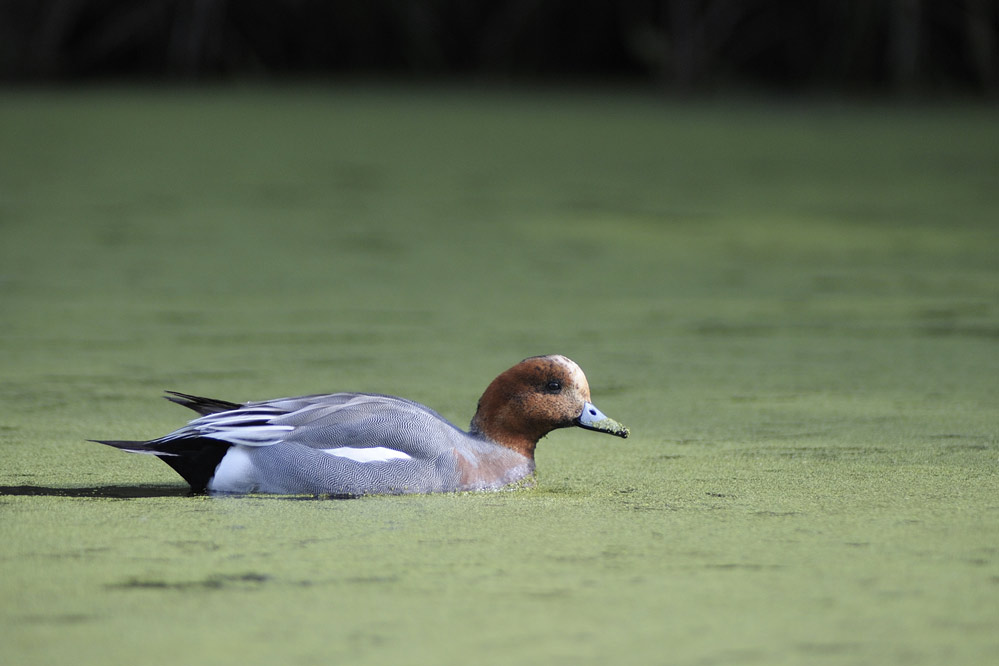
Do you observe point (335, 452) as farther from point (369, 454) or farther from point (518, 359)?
point (518, 359)

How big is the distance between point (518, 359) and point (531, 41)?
21.1 ft

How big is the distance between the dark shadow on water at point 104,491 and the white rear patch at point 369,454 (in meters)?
0.24

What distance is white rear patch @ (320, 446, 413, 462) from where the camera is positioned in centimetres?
236

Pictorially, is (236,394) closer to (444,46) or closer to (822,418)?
(822,418)

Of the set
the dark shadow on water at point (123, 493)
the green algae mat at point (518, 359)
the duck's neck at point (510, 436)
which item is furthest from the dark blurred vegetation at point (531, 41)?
the dark shadow on water at point (123, 493)

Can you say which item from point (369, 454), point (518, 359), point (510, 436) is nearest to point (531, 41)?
point (518, 359)

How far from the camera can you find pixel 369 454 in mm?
2361

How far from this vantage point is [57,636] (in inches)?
69.3

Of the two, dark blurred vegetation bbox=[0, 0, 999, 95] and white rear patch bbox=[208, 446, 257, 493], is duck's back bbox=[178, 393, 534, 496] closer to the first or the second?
white rear patch bbox=[208, 446, 257, 493]

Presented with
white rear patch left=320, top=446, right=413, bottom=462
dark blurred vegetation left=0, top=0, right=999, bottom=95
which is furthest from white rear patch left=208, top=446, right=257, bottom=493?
dark blurred vegetation left=0, top=0, right=999, bottom=95

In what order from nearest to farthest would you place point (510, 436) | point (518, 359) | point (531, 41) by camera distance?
1. point (510, 436)
2. point (518, 359)
3. point (531, 41)

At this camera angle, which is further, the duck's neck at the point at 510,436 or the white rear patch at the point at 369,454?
the duck's neck at the point at 510,436

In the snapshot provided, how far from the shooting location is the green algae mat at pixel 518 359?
185cm

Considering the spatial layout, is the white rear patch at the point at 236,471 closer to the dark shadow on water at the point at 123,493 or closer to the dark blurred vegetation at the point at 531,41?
the dark shadow on water at the point at 123,493
